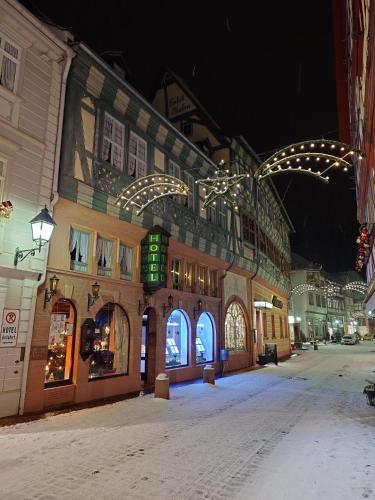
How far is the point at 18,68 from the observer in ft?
32.4

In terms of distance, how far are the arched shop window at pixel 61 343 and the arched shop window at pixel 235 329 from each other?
10496 mm

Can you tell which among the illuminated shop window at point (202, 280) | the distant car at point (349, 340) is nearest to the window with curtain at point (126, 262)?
the illuminated shop window at point (202, 280)

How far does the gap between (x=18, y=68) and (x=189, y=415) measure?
421 inches

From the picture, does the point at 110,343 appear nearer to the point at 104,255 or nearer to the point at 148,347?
the point at 148,347

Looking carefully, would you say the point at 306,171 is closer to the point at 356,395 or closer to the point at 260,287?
the point at 356,395

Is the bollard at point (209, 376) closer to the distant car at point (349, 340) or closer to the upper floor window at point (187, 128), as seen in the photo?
the upper floor window at point (187, 128)

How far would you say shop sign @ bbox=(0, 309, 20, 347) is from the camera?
8.62m

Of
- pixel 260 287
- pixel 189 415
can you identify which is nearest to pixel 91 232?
pixel 189 415

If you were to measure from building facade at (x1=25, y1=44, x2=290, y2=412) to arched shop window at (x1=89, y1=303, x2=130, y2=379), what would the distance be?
35 mm

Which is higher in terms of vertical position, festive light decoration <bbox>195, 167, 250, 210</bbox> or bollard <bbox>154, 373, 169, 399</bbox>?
festive light decoration <bbox>195, 167, 250, 210</bbox>

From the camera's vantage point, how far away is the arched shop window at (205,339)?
56.6ft

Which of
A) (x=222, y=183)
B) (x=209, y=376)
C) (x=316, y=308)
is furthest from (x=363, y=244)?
(x=316, y=308)

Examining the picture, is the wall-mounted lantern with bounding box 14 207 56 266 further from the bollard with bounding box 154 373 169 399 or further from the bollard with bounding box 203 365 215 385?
the bollard with bounding box 203 365 215 385

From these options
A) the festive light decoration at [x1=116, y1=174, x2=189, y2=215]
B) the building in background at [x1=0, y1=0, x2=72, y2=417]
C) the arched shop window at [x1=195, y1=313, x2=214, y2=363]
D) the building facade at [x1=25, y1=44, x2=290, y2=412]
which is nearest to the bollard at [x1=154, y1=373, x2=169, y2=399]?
the building facade at [x1=25, y1=44, x2=290, y2=412]
